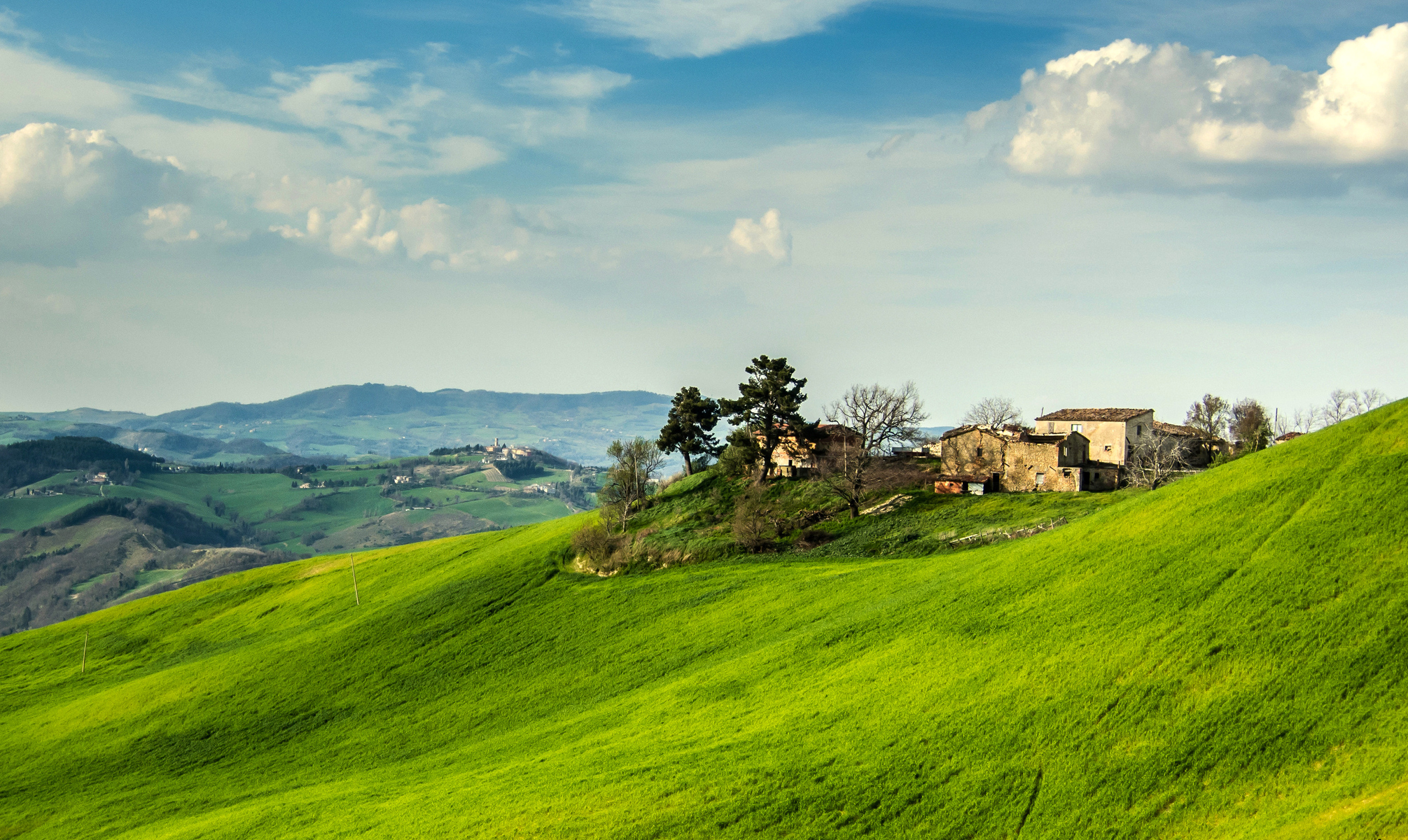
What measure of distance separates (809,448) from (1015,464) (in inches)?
848

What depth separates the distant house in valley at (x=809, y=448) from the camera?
9050cm

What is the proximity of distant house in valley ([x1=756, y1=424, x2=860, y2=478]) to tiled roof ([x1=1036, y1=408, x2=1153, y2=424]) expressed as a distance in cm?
2373

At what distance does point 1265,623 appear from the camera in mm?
30969

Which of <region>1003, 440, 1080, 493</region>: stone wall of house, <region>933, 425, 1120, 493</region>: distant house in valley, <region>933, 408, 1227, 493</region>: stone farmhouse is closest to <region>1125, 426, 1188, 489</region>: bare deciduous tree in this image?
<region>933, 408, 1227, 493</region>: stone farmhouse

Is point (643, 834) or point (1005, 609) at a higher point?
point (1005, 609)

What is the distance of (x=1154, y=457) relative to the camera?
3356 inches

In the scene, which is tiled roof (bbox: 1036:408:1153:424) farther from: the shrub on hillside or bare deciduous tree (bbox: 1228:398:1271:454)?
the shrub on hillside

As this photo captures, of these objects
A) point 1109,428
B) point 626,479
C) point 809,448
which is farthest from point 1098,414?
point 626,479

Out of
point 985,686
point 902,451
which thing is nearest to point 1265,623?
point 985,686

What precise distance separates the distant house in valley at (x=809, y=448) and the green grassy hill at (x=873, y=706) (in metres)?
21.2

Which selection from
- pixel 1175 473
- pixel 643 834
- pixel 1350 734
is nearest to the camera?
pixel 1350 734

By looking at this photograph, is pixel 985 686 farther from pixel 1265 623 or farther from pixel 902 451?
pixel 902 451

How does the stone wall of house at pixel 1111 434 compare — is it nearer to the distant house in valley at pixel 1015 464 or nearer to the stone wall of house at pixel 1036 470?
the distant house in valley at pixel 1015 464

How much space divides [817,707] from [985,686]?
7325 mm
